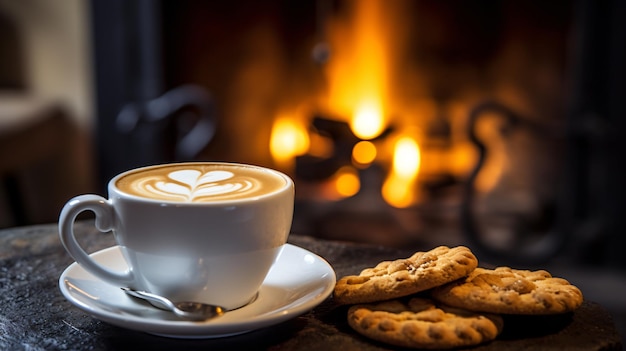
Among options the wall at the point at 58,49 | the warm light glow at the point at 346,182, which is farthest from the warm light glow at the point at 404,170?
the wall at the point at 58,49

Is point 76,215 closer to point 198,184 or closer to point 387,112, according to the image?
point 198,184

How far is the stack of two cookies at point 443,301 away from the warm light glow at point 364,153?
138cm

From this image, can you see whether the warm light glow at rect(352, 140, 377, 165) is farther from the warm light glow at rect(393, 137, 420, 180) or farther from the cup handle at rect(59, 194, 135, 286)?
the cup handle at rect(59, 194, 135, 286)

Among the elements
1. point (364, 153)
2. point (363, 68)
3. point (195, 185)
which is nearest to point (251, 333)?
point (195, 185)

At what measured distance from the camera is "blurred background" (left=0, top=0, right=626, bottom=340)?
1.77m

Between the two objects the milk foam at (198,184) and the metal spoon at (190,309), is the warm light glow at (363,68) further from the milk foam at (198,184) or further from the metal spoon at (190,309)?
the metal spoon at (190,309)

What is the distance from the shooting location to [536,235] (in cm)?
200

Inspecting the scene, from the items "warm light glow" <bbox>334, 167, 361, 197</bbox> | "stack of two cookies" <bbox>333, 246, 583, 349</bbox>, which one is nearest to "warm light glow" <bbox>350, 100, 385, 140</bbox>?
"warm light glow" <bbox>334, 167, 361, 197</bbox>

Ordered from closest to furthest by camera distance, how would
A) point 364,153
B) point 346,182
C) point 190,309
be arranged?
point 190,309 → point 364,153 → point 346,182

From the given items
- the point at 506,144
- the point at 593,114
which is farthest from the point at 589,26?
the point at 506,144

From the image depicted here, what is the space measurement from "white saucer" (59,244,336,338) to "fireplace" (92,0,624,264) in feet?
3.60

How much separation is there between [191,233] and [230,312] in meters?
0.09

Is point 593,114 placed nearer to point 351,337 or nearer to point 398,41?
point 398,41

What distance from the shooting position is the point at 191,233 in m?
0.66
